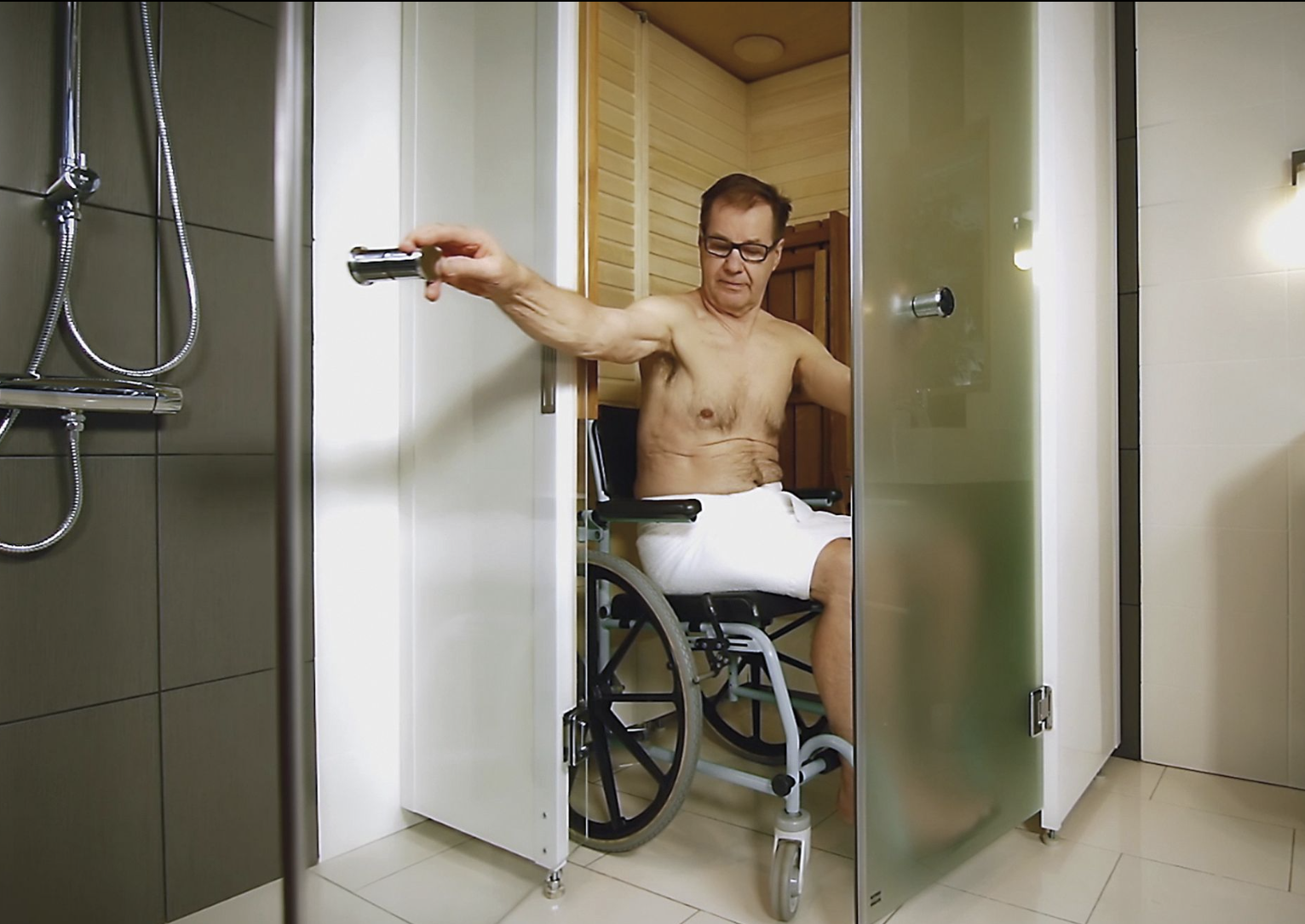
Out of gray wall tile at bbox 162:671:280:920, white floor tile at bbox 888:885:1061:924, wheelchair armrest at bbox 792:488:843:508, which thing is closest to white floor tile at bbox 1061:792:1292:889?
white floor tile at bbox 888:885:1061:924

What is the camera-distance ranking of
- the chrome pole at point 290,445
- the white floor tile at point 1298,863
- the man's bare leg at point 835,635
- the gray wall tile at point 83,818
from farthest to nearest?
the man's bare leg at point 835,635
the white floor tile at point 1298,863
the gray wall tile at point 83,818
the chrome pole at point 290,445

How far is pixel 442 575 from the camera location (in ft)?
3.69

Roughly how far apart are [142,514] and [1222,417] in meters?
2.04

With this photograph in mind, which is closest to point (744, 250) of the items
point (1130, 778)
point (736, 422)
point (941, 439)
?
point (736, 422)

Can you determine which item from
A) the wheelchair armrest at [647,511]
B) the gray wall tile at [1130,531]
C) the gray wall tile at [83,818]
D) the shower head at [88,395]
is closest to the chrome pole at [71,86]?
the shower head at [88,395]

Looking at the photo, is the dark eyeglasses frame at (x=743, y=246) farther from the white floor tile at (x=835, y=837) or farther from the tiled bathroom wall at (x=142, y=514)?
the white floor tile at (x=835, y=837)

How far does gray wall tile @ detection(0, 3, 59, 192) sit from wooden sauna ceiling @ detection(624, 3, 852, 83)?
82 centimetres

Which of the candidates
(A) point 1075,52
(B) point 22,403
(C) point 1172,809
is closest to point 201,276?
(B) point 22,403

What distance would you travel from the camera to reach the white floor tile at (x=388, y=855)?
89 cm

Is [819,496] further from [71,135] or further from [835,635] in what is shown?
[71,135]

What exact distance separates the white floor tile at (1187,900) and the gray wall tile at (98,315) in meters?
1.60

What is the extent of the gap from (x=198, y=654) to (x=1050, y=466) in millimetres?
1409

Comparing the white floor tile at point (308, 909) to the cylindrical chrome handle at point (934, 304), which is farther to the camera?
the cylindrical chrome handle at point (934, 304)

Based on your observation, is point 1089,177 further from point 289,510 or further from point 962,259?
point 289,510
